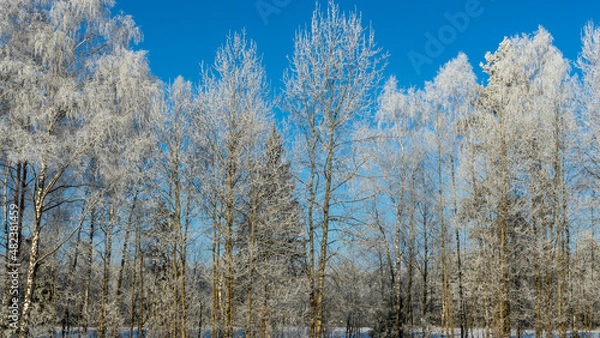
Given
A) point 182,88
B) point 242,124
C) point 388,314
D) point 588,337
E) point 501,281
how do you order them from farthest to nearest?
point 388,314 < point 588,337 < point 182,88 < point 501,281 < point 242,124

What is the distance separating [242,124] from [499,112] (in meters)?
8.05

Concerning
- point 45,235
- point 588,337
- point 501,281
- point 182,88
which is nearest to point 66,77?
point 182,88

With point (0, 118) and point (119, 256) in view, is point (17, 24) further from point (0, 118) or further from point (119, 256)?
point (119, 256)

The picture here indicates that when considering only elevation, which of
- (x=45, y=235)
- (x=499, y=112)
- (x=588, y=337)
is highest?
(x=499, y=112)

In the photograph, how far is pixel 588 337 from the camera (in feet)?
69.9

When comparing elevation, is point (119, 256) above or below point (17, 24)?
below

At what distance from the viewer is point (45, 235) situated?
52.1 ft

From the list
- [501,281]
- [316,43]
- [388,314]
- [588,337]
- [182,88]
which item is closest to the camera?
[316,43]

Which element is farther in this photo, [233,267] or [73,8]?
[73,8]

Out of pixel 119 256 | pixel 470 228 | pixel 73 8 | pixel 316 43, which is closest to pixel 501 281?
pixel 470 228

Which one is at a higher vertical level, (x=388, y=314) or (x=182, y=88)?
(x=182, y=88)

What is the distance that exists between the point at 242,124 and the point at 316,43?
2.78 metres

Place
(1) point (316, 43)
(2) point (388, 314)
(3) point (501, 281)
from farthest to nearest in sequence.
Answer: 1. (2) point (388, 314)
2. (3) point (501, 281)
3. (1) point (316, 43)

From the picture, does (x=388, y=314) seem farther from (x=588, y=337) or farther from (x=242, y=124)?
(x=242, y=124)
